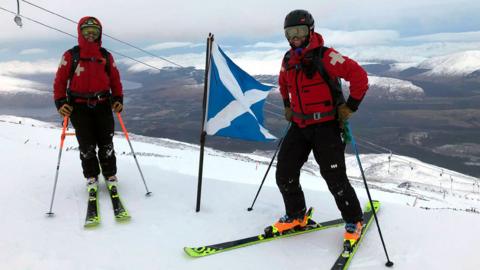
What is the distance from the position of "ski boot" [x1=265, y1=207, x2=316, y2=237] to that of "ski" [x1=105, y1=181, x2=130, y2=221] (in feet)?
8.36

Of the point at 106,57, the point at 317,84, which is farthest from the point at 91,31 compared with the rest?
the point at 317,84

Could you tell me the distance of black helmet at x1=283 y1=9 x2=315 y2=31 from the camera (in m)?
5.40

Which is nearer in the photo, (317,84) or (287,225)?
(317,84)

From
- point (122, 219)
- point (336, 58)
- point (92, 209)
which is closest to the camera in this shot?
point (336, 58)

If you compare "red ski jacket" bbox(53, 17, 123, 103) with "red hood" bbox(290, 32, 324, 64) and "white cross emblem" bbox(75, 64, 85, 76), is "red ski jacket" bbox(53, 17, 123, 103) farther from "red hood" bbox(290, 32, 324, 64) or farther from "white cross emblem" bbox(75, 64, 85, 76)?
"red hood" bbox(290, 32, 324, 64)

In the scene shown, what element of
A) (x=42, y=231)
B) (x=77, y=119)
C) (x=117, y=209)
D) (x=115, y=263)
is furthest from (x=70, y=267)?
(x=77, y=119)

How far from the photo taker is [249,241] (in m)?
6.02

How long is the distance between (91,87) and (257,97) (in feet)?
10.5

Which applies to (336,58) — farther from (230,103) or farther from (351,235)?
(351,235)

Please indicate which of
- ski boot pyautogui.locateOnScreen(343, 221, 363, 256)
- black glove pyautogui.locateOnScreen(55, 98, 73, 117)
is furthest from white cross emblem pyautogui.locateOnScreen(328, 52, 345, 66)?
black glove pyautogui.locateOnScreen(55, 98, 73, 117)

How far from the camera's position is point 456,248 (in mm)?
5770

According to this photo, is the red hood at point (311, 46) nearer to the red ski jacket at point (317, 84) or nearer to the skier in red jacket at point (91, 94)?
the red ski jacket at point (317, 84)

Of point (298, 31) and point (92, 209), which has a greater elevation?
point (298, 31)

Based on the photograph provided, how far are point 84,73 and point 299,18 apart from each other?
13.4 ft
